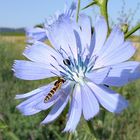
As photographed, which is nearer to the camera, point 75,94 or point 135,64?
point 135,64

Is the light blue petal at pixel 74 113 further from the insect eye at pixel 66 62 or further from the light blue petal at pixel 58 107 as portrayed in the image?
the insect eye at pixel 66 62

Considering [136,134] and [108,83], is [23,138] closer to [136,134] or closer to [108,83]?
[136,134]

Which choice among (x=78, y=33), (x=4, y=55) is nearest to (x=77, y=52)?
(x=78, y=33)

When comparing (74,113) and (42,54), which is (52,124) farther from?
(74,113)

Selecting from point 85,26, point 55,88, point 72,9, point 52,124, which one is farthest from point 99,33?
point 52,124

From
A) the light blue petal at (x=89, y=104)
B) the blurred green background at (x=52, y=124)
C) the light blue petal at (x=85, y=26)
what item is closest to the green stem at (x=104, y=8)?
the light blue petal at (x=85, y=26)

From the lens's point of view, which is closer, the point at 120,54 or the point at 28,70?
the point at 120,54

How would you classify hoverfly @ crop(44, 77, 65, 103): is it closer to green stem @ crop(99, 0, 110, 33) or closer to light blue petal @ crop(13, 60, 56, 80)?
light blue petal @ crop(13, 60, 56, 80)
